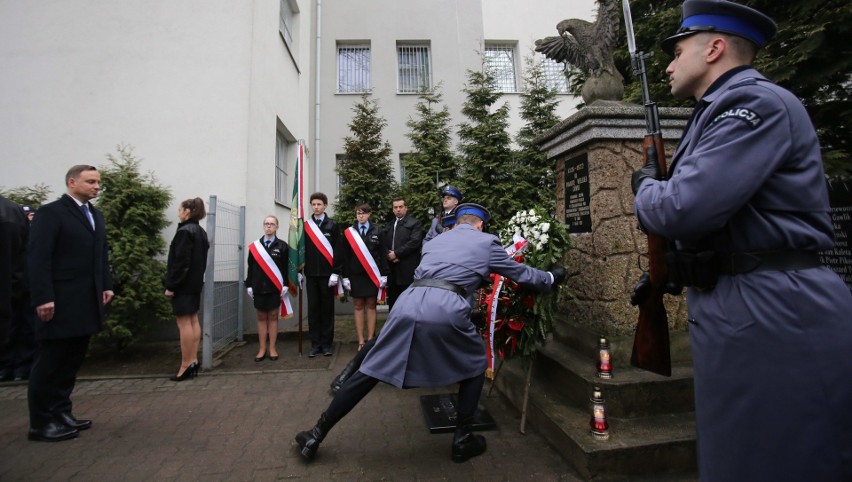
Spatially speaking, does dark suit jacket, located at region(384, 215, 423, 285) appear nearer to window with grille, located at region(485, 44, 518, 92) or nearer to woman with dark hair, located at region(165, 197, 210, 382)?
woman with dark hair, located at region(165, 197, 210, 382)

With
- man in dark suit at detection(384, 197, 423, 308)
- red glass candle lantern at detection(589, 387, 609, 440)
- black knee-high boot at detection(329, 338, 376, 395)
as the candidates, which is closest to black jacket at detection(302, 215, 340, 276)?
man in dark suit at detection(384, 197, 423, 308)

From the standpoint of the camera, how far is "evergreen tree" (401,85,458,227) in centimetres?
934

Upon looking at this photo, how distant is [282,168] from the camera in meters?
9.28

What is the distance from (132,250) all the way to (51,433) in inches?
112

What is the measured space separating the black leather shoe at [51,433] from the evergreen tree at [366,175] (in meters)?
6.33

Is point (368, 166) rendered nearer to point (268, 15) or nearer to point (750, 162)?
point (268, 15)

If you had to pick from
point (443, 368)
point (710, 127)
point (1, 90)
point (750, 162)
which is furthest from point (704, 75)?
point (1, 90)

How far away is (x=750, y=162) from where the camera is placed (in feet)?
4.31

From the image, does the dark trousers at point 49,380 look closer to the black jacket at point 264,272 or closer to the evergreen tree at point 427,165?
the black jacket at point 264,272

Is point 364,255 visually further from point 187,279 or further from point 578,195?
point 578,195

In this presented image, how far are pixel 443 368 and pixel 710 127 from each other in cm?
215

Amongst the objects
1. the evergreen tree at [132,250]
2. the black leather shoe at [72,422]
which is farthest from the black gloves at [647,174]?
the evergreen tree at [132,250]

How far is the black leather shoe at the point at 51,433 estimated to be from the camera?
134 inches

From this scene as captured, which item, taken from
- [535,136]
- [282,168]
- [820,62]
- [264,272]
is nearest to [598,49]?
[820,62]
